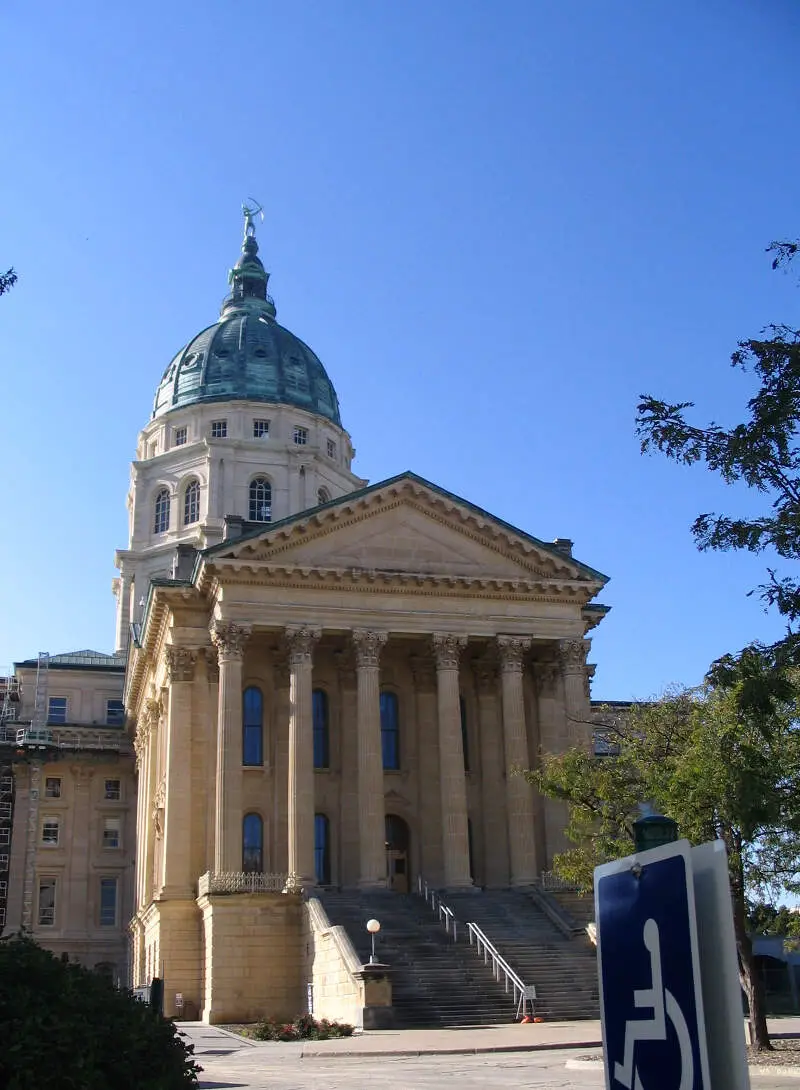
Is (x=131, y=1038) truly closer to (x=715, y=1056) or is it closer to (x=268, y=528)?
(x=715, y=1056)

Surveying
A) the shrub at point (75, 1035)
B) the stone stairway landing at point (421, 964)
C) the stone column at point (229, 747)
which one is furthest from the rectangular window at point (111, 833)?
the shrub at point (75, 1035)

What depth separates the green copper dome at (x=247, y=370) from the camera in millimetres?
78125

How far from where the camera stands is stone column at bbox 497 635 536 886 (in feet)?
150

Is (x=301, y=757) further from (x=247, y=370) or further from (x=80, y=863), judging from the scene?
(x=247, y=370)

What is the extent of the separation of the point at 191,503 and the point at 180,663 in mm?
30064

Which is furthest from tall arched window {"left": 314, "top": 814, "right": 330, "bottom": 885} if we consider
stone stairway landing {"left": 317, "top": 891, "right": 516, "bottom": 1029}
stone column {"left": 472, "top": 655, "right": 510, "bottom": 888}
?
stone column {"left": 472, "top": 655, "right": 510, "bottom": 888}

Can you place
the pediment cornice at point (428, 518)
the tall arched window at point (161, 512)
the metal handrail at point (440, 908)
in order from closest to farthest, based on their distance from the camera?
the metal handrail at point (440, 908), the pediment cornice at point (428, 518), the tall arched window at point (161, 512)

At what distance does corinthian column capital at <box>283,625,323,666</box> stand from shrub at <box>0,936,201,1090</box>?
35.2 meters

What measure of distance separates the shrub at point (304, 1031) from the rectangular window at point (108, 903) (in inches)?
1352

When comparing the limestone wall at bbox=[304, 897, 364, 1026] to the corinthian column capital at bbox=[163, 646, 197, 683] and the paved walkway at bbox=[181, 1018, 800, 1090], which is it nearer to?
the paved walkway at bbox=[181, 1018, 800, 1090]

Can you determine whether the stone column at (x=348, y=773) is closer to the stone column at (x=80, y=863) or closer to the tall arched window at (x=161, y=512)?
the stone column at (x=80, y=863)

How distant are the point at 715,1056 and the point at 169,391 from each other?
79696 millimetres

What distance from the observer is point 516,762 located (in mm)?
45938

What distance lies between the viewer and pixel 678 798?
22.9 metres
